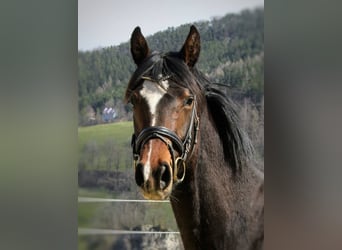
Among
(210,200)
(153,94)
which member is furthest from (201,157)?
(153,94)

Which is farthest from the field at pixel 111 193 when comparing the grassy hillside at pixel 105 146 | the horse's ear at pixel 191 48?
the horse's ear at pixel 191 48

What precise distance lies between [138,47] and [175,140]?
0.35 m

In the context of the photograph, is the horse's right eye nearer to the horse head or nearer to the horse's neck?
the horse head

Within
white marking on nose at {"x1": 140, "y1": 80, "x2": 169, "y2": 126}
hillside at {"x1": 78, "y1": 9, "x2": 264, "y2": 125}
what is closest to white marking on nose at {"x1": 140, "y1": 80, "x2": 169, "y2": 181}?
white marking on nose at {"x1": 140, "y1": 80, "x2": 169, "y2": 126}

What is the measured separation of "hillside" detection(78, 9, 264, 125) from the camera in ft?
4.64

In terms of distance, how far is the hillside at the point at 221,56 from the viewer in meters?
1.41

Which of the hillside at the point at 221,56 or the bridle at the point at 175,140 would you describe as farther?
the hillside at the point at 221,56

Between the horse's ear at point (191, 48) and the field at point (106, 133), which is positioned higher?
the horse's ear at point (191, 48)

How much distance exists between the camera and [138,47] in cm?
145

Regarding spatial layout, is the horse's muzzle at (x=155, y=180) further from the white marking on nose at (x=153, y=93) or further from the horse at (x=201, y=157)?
the white marking on nose at (x=153, y=93)

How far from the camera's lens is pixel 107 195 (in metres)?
1.47

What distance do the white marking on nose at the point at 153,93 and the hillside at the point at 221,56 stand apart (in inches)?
4.7
